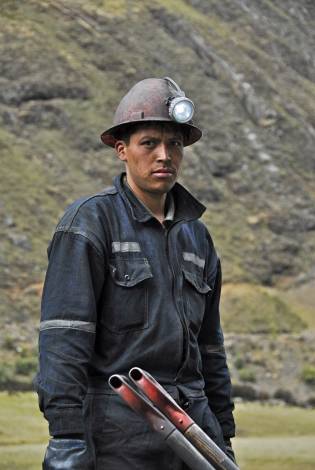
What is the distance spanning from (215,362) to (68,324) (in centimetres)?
82

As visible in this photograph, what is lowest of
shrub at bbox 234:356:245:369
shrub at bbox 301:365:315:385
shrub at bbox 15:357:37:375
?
shrub at bbox 301:365:315:385

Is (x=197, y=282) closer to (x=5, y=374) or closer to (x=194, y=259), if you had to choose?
(x=194, y=259)

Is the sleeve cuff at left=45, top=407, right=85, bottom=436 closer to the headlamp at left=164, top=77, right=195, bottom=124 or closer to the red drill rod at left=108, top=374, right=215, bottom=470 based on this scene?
the red drill rod at left=108, top=374, right=215, bottom=470

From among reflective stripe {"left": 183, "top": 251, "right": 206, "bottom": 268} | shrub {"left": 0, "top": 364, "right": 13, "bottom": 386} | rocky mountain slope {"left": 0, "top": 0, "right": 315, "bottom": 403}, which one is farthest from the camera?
rocky mountain slope {"left": 0, "top": 0, "right": 315, "bottom": 403}

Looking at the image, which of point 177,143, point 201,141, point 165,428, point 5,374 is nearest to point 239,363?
point 5,374

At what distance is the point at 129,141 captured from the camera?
4055mm

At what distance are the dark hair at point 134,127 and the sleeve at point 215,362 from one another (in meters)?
0.55

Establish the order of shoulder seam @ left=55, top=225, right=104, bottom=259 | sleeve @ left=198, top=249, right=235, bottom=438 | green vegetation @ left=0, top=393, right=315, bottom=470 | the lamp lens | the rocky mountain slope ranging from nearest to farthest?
shoulder seam @ left=55, top=225, right=104, bottom=259 → the lamp lens → sleeve @ left=198, top=249, right=235, bottom=438 → green vegetation @ left=0, top=393, right=315, bottom=470 → the rocky mountain slope

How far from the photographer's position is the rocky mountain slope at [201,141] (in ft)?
93.9

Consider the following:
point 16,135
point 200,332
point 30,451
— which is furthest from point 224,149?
point 200,332

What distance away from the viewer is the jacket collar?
394 cm

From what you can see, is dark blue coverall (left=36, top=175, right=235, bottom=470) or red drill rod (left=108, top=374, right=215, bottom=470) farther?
dark blue coverall (left=36, top=175, right=235, bottom=470)

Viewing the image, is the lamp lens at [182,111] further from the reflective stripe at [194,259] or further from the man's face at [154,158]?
the reflective stripe at [194,259]

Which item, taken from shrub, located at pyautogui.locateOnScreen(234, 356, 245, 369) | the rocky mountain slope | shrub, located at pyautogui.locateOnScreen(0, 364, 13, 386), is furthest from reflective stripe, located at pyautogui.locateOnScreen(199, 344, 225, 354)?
shrub, located at pyautogui.locateOnScreen(234, 356, 245, 369)
